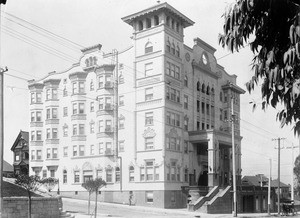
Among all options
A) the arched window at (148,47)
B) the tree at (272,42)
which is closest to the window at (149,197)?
the arched window at (148,47)

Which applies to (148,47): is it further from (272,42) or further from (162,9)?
(272,42)

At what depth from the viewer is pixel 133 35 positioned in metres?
53.1

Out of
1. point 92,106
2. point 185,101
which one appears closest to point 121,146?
point 92,106

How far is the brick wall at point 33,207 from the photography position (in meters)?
28.5

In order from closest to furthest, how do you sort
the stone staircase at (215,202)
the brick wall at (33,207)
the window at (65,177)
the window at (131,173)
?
the brick wall at (33,207)
the stone staircase at (215,202)
the window at (131,173)
the window at (65,177)

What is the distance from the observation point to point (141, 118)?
52125 mm

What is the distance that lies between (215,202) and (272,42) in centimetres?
4185

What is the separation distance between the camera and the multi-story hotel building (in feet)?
166

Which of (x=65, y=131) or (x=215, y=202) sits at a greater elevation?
(x=65, y=131)

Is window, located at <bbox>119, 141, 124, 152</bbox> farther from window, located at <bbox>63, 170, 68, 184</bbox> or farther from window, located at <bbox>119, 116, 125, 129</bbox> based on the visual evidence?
window, located at <bbox>63, 170, 68, 184</bbox>

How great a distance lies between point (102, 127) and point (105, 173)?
5.65 m

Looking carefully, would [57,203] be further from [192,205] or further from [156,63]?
[156,63]

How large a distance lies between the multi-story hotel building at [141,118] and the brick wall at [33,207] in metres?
19.4

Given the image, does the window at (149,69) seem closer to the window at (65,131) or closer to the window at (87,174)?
the window at (87,174)
